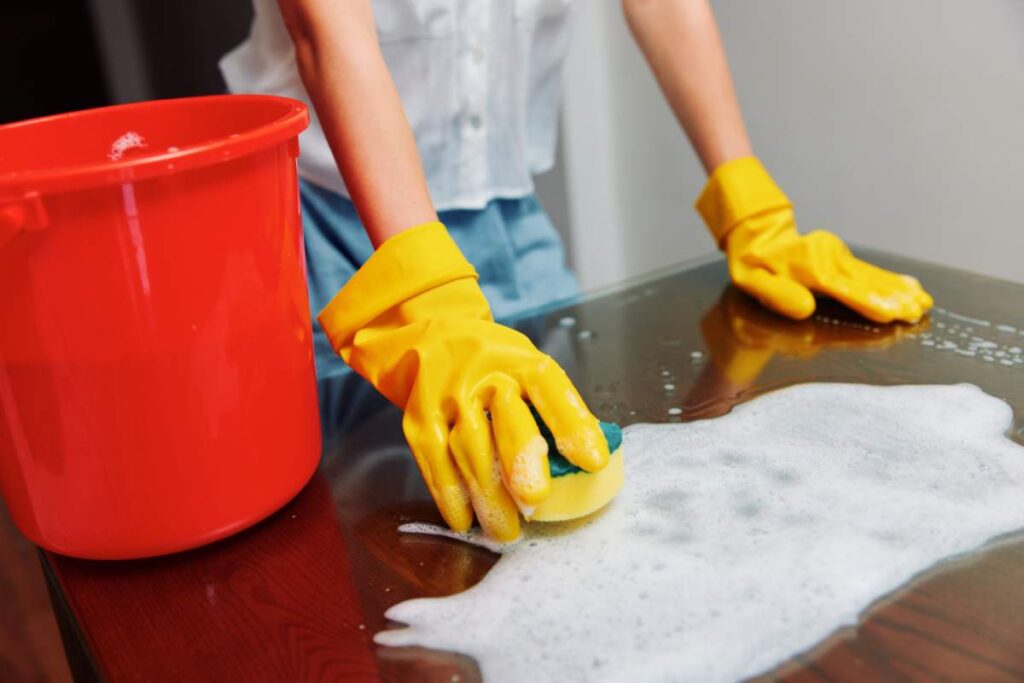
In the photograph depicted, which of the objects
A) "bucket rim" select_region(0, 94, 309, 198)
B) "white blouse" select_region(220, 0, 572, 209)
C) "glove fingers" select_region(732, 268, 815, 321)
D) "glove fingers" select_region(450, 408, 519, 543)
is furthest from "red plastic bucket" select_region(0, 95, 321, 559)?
"glove fingers" select_region(732, 268, 815, 321)

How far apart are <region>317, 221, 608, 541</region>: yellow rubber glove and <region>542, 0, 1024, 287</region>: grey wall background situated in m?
0.86

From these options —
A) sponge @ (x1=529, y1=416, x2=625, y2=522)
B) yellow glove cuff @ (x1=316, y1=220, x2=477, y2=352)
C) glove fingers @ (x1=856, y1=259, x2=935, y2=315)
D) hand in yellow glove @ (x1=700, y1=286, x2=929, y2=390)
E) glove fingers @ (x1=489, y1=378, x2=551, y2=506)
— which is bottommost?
hand in yellow glove @ (x1=700, y1=286, x2=929, y2=390)

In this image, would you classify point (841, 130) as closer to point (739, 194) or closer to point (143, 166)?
point (739, 194)

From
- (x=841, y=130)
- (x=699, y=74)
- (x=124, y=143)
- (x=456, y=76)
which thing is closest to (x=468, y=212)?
(x=456, y=76)

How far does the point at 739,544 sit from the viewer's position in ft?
1.83

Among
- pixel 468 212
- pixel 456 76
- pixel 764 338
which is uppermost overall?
pixel 456 76

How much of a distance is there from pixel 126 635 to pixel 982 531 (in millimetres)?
480

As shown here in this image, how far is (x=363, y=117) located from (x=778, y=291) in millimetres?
403

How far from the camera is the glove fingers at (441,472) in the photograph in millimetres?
601

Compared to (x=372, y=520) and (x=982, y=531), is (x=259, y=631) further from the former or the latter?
(x=982, y=531)

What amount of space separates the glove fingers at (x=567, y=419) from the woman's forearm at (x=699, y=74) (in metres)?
0.47

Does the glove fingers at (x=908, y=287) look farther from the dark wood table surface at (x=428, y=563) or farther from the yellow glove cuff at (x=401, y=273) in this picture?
the yellow glove cuff at (x=401, y=273)

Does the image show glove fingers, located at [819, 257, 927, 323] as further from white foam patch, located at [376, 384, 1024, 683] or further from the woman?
white foam patch, located at [376, 384, 1024, 683]

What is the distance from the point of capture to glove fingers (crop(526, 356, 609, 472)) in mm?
575
